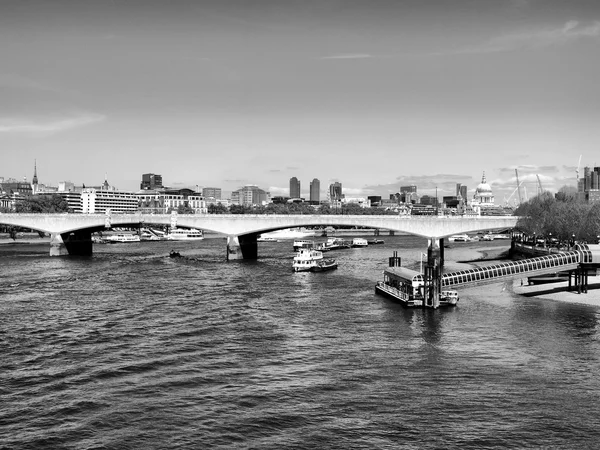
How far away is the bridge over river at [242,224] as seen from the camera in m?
108

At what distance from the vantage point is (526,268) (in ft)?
217

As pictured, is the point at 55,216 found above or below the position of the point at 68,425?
above

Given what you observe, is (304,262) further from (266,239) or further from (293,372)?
(266,239)

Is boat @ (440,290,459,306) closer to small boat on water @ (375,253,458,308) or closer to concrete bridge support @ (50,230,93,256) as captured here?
small boat on water @ (375,253,458,308)

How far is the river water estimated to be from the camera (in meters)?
29.0

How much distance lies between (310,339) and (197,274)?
44223 millimetres

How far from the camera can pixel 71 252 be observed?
126m

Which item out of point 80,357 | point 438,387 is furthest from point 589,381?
point 80,357

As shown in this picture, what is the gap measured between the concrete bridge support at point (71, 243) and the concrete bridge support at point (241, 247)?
92.6 feet

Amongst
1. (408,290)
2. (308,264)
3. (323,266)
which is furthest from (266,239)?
(408,290)

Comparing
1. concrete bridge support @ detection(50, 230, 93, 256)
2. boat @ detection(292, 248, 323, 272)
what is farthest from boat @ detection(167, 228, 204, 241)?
boat @ detection(292, 248, 323, 272)

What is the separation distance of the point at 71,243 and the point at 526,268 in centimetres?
8585

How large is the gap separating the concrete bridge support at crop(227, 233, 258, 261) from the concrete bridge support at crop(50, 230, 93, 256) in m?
28.2

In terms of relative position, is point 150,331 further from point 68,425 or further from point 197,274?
point 197,274
